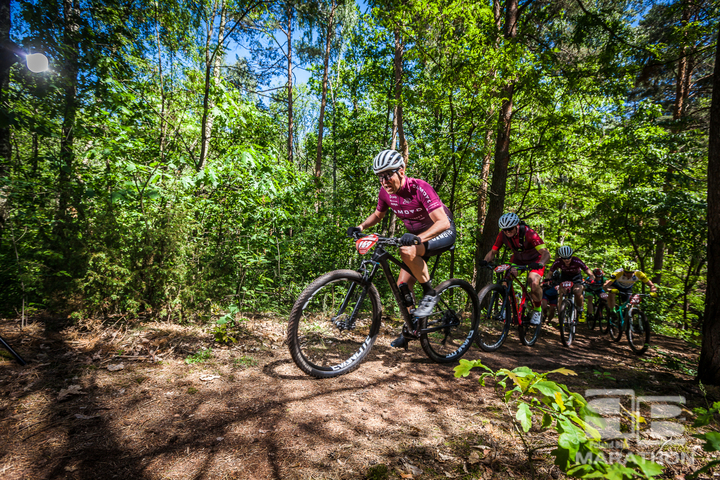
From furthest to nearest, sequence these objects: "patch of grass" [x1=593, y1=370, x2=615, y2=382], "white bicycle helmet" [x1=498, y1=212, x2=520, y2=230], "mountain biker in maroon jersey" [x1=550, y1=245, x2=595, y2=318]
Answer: "mountain biker in maroon jersey" [x1=550, y1=245, x2=595, y2=318], "white bicycle helmet" [x1=498, y1=212, x2=520, y2=230], "patch of grass" [x1=593, y1=370, x2=615, y2=382]

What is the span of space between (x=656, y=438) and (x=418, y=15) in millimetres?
7466

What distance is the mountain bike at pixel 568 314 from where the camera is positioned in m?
6.30

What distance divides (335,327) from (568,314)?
19.2ft

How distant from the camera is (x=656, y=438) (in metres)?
2.29

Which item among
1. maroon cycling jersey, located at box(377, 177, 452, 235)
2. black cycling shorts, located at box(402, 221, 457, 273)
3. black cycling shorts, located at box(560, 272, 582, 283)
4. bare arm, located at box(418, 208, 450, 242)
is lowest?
black cycling shorts, located at box(560, 272, 582, 283)

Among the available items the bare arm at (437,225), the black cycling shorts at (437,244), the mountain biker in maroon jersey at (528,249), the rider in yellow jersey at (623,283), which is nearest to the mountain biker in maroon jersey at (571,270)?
the rider in yellow jersey at (623,283)

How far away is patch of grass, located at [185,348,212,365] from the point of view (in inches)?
117

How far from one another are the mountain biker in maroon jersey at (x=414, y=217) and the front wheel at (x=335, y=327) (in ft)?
1.59

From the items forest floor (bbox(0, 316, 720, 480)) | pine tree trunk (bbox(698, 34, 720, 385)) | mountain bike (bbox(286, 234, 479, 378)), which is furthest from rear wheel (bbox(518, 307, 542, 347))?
pine tree trunk (bbox(698, 34, 720, 385))

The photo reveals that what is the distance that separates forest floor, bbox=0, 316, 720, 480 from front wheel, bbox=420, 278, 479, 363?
13.4 inches

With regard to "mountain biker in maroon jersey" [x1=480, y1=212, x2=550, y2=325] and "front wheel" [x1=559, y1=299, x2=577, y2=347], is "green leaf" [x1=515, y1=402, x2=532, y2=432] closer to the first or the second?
"mountain biker in maroon jersey" [x1=480, y1=212, x2=550, y2=325]

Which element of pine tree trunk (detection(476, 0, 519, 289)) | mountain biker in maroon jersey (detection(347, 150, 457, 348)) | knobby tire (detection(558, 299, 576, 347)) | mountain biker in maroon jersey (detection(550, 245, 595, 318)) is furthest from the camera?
mountain biker in maroon jersey (detection(550, 245, 595, 318))

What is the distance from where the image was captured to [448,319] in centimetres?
410

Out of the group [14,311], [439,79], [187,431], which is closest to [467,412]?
[187,431]
